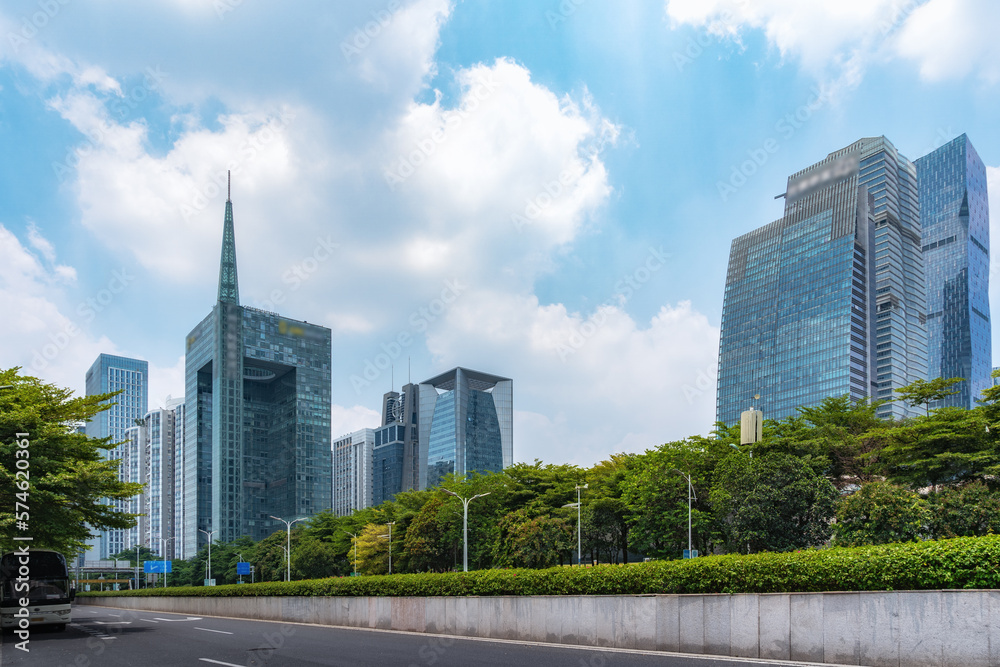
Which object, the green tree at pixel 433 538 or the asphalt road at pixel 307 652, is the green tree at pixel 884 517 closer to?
the asphalt road at pixel 307 652

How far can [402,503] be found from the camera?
262 ft

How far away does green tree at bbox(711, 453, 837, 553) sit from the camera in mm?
41625

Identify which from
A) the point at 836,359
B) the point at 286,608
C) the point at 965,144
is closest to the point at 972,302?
the point at 965,144

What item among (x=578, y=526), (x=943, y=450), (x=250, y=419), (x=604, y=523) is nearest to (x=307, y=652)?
(x=943, y=450)

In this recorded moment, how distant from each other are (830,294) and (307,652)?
14815 cm

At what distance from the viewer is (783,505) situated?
137 feet

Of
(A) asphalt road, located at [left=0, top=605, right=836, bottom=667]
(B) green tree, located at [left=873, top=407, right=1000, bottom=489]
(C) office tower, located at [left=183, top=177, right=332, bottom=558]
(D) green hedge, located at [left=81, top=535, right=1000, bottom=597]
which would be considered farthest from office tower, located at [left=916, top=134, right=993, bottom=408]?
(A) asphalt road, located at [left=0, top=605, right=836, bottom=667]

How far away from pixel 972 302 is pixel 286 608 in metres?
201

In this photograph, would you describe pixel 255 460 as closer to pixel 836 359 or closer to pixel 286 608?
pixel 836 359

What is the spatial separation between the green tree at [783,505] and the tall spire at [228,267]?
148 metres

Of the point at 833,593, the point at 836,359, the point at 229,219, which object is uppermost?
the point at 229,219

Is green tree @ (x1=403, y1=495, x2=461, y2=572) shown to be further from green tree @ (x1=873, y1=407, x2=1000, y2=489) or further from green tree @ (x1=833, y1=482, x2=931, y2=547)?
green tree @ (x1=873, y1=407, x2=1000, y2=489)

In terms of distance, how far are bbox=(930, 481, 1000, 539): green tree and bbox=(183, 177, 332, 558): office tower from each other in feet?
511

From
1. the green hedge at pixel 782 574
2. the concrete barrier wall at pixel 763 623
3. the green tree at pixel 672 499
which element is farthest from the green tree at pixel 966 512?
the concrete barrier wall at pixel 763 623
